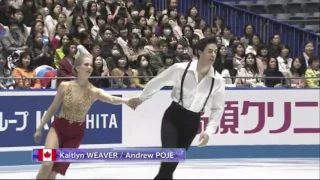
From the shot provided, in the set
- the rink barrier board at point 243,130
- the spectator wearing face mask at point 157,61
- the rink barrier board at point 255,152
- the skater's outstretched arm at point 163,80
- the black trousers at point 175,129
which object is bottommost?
the rink barrier board at point 255,152

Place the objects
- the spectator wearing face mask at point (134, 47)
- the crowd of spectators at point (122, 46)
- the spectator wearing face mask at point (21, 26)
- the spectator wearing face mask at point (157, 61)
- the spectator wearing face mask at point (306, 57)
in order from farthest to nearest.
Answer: the spectator wearing face mask at point (306, 57)
the spectator wearing face mask at point (134, 47)
the spectator wearing face mask at point (157, 61)
the spectator wearing face mask at point (21, 26)
the crowd of spectators at point (122, 46)

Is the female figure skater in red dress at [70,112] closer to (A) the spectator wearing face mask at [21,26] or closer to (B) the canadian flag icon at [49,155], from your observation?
(B) the canadian flag icon at [49,155]

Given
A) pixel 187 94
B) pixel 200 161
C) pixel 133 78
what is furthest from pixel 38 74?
pixel 187 94

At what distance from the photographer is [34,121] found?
10.8 metres

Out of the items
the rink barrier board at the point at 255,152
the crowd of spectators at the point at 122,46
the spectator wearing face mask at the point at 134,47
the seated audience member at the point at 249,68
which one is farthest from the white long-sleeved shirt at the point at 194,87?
the spectator wearing face mask at the point at 134,47

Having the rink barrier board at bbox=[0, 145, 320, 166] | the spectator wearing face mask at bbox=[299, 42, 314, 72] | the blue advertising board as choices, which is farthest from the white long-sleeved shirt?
the spectator wearing face mask at bbox=[299, 42, 314, 72]

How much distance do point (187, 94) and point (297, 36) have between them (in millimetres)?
9542

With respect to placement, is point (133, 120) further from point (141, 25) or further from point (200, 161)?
point (141, 25)

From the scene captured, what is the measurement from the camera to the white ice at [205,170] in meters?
9.88

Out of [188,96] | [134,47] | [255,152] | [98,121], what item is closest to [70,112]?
[188,96]

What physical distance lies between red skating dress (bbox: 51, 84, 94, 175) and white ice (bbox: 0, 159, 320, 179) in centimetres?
258

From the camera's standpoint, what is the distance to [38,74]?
1129cm

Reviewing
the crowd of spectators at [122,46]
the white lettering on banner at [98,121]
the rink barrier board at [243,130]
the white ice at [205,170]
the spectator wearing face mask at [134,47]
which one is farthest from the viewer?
the spectator wearing face mask at [134,47]

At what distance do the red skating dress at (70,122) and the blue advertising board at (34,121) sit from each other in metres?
3.67
